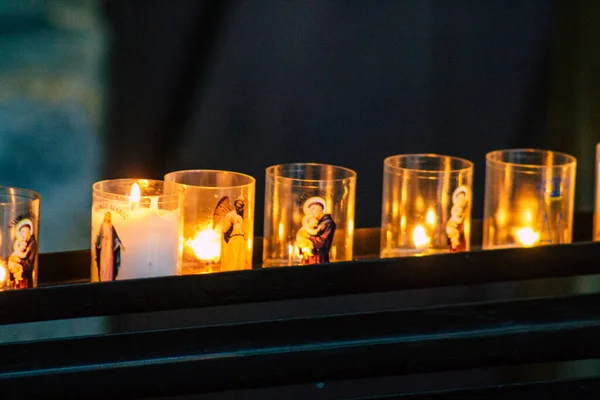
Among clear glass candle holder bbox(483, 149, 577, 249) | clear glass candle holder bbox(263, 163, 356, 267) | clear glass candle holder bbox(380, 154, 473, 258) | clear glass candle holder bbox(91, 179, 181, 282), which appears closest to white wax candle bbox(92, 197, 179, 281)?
clear glass candle holder bbox(91, 179, 181, 282)

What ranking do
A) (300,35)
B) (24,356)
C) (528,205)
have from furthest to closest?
(300,35) → (528,205) → (24,356)

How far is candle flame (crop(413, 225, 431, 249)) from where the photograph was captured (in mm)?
1081

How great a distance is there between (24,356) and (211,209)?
309 mm

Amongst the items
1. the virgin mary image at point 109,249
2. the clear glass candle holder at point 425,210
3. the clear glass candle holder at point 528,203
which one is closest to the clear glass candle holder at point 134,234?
the virgin mary image at point 109,249

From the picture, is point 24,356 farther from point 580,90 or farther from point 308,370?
point 580,90

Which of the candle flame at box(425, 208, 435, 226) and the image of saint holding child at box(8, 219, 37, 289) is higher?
the candle flame at box(425, 208, 435, 226)

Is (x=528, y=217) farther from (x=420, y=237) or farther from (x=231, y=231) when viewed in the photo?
(x=231, y=231)

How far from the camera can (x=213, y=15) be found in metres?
1.37

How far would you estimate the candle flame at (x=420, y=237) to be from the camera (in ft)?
3.55

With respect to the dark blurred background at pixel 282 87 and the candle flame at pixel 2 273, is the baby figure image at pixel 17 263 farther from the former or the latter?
the dark blurred background at pixel 282 87

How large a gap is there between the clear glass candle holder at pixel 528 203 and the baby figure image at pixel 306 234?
9.6 inches

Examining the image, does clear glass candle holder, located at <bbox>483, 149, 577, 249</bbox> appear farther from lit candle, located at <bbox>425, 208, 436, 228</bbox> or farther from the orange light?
the orange light

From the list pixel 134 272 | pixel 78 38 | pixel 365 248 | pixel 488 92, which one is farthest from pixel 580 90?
pixel 134 272

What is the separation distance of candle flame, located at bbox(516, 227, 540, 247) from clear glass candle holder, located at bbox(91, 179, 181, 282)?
0.41m
